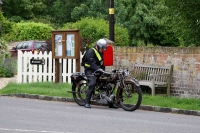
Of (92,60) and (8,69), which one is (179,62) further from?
(8,69)

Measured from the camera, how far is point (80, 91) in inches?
663

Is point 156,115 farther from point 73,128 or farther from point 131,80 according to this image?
point 73,128

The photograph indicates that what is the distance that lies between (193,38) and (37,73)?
590 centimetres

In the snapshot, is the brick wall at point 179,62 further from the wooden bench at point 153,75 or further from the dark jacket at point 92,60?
the dark jacket at point 92,60

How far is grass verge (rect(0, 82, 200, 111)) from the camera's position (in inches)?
639

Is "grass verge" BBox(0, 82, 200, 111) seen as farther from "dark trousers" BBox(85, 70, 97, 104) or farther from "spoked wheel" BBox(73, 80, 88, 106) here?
"dark trousers" BBox(85, 70, 97, 104)

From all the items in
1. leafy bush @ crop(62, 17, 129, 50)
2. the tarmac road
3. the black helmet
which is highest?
leafy bush @ crop(62, 17, 129, 50)

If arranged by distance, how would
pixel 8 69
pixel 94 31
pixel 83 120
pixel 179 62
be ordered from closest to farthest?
pixel 83 120
pixel 179 62
pixel 8 69
pixel 94 31

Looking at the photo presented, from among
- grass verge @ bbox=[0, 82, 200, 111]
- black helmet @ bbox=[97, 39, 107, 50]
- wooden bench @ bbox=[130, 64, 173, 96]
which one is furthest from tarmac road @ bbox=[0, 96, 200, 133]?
wooden bench @ bbox=[130, 64, 173, 96]

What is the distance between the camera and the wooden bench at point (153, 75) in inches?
729

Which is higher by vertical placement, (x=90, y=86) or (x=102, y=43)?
(x=102, y=43)

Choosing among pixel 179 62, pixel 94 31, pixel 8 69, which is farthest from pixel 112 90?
pixel 94 31

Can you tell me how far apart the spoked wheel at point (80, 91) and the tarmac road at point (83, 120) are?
235mm

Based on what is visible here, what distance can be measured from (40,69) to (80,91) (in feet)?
17.2
